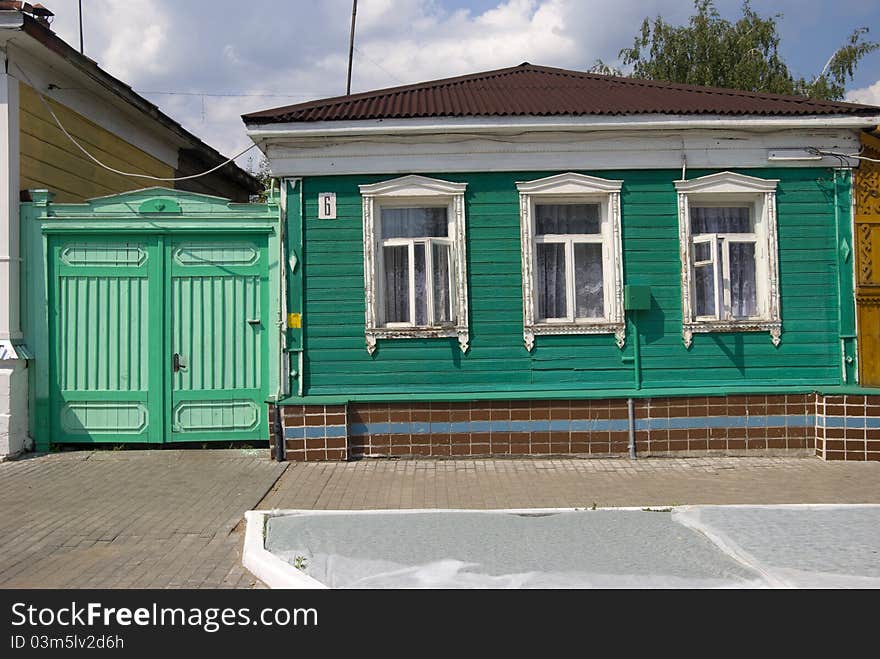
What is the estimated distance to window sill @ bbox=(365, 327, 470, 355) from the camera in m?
8.62

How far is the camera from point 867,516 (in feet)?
→ 20.2

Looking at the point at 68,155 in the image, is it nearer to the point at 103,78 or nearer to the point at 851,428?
the point at 103,78

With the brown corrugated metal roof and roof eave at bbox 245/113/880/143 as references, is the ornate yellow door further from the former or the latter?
roof eave at bbox 245/113/880/143

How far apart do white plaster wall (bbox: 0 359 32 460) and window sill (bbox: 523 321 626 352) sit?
18.0 ft

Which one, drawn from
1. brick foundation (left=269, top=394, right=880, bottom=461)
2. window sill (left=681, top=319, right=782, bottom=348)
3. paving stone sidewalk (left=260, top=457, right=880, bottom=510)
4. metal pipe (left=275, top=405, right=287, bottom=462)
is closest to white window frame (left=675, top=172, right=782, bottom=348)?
window sill (left=681, top=319, right=782, bottom=348)

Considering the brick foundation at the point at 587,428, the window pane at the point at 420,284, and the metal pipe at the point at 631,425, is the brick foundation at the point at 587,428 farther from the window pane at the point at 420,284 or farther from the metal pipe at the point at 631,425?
the window pane at the point at 420,284

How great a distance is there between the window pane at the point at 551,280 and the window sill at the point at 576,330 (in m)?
0.19

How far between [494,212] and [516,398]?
80.8 inches

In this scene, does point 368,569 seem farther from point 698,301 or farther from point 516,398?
point 698,301

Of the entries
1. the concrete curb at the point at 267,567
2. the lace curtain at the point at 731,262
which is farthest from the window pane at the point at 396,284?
the concrete curb at the point at 267,567

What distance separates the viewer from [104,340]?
349 inches

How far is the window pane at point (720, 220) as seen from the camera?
29.2 feet

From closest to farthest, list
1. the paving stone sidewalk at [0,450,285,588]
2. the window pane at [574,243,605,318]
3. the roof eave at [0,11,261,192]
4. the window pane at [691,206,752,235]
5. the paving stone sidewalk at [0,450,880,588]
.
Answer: the paving stone sidewalk at [0,450,285,588] → the paving stone sidewalk at [0,450,880,588] → the roof eave at [0,11,261,192] → the window pane at [574,243,605,318] → the window pane at [691,206,752,235]

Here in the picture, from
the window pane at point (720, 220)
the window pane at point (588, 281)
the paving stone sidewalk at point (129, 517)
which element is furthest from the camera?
the window pane at point (720, 220)
